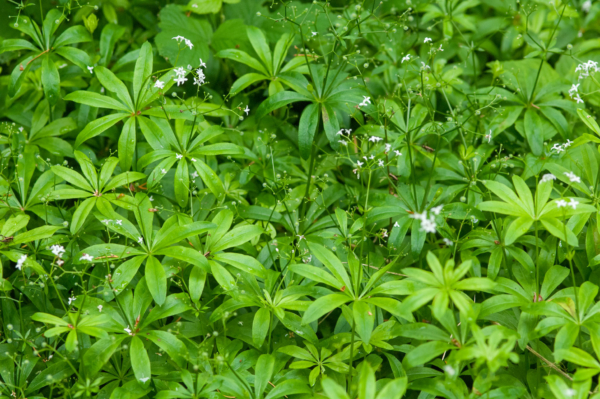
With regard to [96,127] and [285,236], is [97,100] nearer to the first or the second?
[96,127]

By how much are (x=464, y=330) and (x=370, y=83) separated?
2289 millimetres

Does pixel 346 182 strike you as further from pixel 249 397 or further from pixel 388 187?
pixel 249 397

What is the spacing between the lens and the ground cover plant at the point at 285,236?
243cm

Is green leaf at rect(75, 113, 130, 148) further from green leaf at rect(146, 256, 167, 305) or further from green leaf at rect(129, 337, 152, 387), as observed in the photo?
green leaf at rect(129, 337, 152, 387)

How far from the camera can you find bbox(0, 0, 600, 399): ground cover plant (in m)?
2.43

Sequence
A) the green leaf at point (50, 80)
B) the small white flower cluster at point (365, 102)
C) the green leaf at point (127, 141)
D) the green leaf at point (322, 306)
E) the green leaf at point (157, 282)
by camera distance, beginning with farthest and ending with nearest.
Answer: the green leaf at point (50, 80) < the green leaf at point (127, 141) < the small white flower cluster at point (365, 102) < the green leaf at point (157, 282) < the green leaf at point (322, 306)

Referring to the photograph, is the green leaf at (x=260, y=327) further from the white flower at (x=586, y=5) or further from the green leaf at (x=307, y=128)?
the white flower at (x=586, y=5)

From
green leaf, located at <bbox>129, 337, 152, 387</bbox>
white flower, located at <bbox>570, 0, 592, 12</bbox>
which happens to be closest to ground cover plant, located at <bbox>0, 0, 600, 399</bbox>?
green leaf, located at <bbox>129, 337, 152, 387</bbox>

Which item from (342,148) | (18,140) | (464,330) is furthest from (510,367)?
(18,140)

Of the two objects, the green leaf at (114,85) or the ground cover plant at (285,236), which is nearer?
the ground cover plant at (285,236)

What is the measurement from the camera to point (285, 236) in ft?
11.0

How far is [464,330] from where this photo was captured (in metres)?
2.29

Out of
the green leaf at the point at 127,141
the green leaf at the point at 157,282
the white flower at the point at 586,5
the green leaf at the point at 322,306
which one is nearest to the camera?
the green leaf at the point at 322,306

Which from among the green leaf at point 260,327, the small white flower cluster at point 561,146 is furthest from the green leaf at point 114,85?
the small white flower cluster at point 561,146
